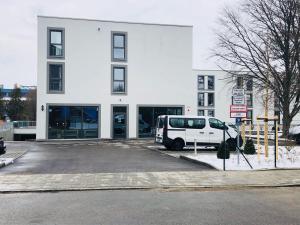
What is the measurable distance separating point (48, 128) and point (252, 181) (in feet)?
90.2

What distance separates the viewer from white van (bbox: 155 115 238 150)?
78.2ft

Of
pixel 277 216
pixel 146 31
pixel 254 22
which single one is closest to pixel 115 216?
pixel 277 216

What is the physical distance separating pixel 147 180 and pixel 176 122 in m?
12.7

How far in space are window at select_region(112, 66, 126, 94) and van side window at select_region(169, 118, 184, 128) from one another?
601 inches

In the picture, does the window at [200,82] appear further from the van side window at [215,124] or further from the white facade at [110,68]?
the van side window at [215,124]

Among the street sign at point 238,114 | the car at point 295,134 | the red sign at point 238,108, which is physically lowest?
the car at point 295,134

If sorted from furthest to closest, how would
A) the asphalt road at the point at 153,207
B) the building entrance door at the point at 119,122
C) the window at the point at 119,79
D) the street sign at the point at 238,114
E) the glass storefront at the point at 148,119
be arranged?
1. the glass storefront at the point at 148,119
2. the window at the point at 119,79
3. the building entrance door at the point at 119,122
4. the street sign at the point at 238,114
5. the asphalt road at the point at 153,207

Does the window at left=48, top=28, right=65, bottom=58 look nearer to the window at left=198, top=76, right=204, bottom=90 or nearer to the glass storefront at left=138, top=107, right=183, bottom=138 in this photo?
the glass storefront at left=138, top=107, right=183, bottom=138

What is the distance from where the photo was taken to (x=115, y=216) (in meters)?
7.35

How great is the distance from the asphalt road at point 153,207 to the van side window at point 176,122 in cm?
1379

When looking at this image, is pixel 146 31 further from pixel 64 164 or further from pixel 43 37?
pixel 64 164

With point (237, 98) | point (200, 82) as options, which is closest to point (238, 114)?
point (237, 98)

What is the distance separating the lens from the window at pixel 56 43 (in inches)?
1465

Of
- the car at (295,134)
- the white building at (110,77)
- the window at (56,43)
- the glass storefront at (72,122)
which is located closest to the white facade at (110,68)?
the white building at (110,77)
